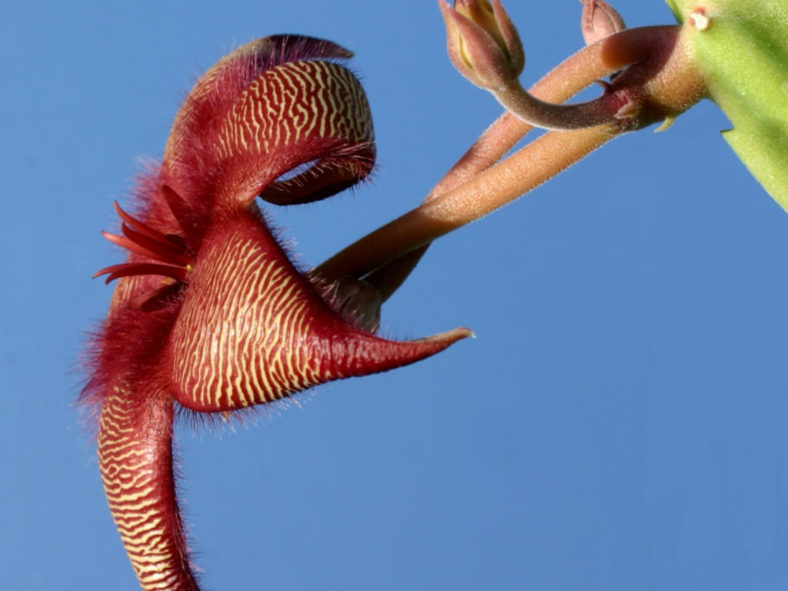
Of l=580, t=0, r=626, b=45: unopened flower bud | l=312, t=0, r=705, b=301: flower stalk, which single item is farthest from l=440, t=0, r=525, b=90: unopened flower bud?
l=580, t=0, r=626, b=45: unopened flower bud

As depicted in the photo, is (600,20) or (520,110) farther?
(600,20)

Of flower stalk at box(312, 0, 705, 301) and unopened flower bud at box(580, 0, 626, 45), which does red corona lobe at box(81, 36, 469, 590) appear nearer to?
flower stalk at box(312, 0, 705, 301)

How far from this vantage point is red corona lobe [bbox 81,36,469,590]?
600mm

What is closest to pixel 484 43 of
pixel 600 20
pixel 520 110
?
pixel 520 110

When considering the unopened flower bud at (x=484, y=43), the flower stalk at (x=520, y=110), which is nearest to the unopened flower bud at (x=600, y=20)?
the flower stalk at (x=520, y=110)

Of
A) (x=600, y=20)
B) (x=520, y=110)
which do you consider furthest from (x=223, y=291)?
(x=600, y=20)

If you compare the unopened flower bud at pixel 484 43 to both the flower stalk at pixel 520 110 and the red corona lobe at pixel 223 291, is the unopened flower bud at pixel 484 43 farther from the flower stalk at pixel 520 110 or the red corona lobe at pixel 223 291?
the red corona lobe at pixel 223 291

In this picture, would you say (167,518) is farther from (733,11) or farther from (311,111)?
(733,11)

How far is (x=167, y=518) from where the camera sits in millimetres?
709

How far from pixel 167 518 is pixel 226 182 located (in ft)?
0.81

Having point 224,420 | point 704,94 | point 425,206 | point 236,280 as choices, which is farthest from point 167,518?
point 704,94

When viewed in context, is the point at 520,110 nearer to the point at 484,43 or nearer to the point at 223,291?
the point at 484,43

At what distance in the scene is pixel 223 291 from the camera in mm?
662

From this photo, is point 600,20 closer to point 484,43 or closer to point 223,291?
point 484,43
